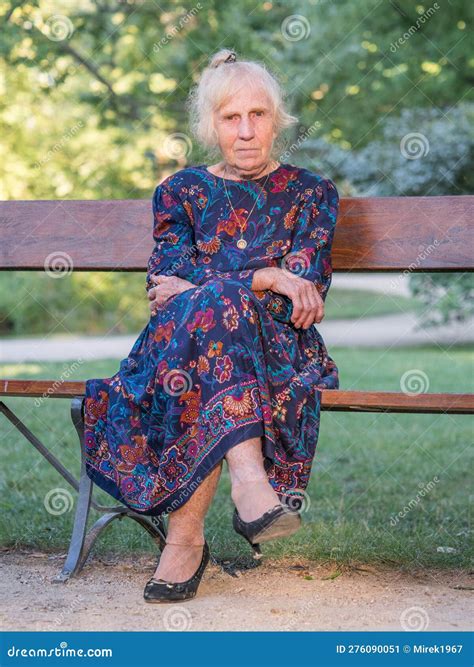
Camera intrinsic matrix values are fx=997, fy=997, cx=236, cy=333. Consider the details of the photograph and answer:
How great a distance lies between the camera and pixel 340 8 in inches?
433

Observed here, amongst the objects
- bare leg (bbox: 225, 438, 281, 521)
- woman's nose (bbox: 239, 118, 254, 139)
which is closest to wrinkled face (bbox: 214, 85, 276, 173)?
woman's nose (bbox: 239, 118, 254, 139)

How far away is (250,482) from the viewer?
2637 mm

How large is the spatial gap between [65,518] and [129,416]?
111 centimetres

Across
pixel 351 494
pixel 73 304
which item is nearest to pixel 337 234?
pixel 351 494

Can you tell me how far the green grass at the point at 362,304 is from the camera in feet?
60.8

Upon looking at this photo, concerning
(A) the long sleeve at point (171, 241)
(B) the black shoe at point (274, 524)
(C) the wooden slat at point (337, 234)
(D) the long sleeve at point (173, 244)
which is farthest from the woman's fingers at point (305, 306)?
(B) the black shoe at point (274, 524)

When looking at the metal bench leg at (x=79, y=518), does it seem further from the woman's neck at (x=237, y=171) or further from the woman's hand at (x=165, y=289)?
the woman's neck at (x=237, y=171)

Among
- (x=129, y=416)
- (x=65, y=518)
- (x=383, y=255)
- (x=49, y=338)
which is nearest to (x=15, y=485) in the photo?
(x=65, y=518)

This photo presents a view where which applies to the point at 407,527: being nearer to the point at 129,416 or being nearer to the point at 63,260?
the point at 129,416

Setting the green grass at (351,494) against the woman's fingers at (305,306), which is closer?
the woman's fingers at (305,306)

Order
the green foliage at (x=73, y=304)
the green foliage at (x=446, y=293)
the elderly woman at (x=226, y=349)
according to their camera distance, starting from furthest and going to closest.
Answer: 1. the green foliage at (x=73, y=304)
2. the green foliage at (x=446, y=293)
3. the elderly woman at (x=226, y=349)

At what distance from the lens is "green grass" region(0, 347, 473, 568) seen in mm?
3406

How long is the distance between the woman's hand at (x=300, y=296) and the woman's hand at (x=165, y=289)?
0.28 metres

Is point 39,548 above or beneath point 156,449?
beneath
